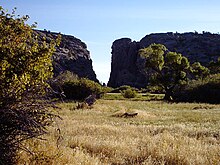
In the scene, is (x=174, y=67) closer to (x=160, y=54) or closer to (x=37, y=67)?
(x=160, y=54)

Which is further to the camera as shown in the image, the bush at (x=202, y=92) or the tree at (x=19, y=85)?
the bush at (x=202, y=92)

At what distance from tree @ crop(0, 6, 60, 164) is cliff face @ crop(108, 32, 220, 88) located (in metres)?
97.7

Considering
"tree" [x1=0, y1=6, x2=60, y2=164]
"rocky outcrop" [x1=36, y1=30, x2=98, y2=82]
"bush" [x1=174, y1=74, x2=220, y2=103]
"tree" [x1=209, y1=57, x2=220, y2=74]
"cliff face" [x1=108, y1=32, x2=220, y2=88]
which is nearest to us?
"tree" [x1=0, y1=6, x2=60, y2=164]

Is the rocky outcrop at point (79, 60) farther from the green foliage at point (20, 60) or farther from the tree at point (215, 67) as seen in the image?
the green foliage at point (20, 60)

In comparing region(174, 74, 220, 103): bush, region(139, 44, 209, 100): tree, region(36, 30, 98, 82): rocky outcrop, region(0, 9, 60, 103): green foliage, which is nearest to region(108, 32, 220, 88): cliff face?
region(36, 30, 98, 82): rocky outcrop

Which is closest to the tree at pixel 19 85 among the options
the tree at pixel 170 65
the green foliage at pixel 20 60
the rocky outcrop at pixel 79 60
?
the green foliage at pixel 20 60

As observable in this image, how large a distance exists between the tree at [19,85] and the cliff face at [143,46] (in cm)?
9773

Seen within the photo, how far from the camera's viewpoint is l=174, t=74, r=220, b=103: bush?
3800cm

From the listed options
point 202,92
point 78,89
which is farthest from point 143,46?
point 78,89

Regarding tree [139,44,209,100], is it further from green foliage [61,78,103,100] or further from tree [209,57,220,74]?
tree [209,57,220,74]

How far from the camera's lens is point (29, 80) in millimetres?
5711

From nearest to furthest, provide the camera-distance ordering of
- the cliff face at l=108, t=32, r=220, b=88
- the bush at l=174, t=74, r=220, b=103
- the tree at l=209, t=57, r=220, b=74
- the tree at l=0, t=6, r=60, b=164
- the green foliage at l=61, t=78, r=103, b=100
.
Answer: the tree at l=0, t=6, r=60, b=164 < the green foliage at l=61, t=78, r=103, b=100 < the bush at l=174, t=74, r=220, b=103 < the tree at l=209, t=57, r=220, b=74 < the cliff face at l=108, t=32, r=220, b=88

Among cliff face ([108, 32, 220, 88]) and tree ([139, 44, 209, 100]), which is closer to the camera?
tree ([139, 44, 209, 100])

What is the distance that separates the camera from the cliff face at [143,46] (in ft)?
353
